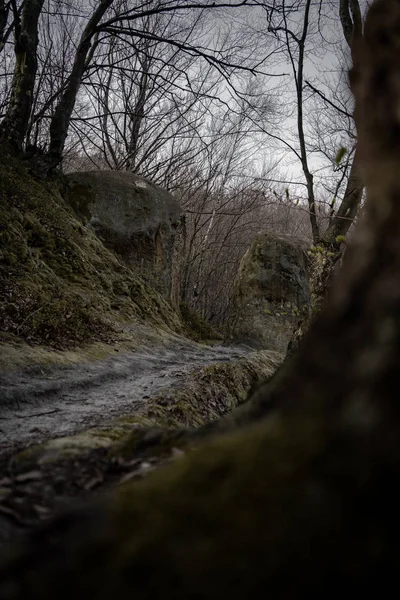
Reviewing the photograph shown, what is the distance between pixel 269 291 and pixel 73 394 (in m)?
6.88

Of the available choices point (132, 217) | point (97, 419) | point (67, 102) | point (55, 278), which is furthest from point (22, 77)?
point (97, 419)

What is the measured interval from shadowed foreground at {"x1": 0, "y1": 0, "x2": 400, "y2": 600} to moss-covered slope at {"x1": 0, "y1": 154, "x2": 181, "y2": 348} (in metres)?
3.30

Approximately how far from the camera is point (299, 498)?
1.73ft

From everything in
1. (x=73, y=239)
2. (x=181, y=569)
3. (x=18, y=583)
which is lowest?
(x=18, y=583)

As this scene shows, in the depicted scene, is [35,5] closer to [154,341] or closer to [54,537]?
[154,341]

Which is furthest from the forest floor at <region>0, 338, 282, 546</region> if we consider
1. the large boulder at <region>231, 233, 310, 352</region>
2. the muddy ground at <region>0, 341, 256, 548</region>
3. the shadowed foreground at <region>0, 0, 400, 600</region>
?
the large boulder at <region>231, 233, 310, 352</region>

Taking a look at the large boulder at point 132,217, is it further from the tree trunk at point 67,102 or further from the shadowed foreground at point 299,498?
the shadowed foreground at point 299,498

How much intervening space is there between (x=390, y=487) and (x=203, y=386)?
9.70 ft

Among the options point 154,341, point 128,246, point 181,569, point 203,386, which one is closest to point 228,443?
point 181,569

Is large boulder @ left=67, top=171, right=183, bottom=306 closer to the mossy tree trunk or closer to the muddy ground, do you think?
Answer: the mossy tree trunk

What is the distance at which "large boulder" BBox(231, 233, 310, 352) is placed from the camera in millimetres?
8914

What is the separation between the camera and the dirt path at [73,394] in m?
2.25

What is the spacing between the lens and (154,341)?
5602 mm

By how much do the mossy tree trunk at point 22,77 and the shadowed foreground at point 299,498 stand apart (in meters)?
7.28
